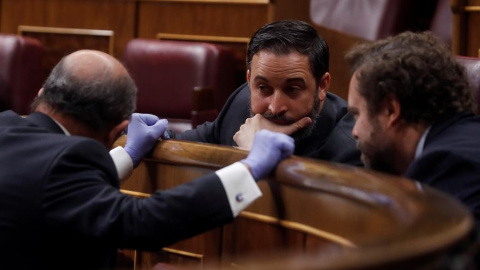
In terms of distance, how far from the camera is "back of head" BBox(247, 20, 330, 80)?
1115mm

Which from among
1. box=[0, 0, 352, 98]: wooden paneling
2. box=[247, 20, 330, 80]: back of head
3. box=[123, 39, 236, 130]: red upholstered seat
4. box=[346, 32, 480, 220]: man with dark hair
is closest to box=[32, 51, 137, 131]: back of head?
box=[346, 32, 480, 220]: man with dark hair

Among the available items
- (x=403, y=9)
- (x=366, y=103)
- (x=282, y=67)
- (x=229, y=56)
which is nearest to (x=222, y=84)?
(x=229, y=56)

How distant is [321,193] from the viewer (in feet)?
2.34

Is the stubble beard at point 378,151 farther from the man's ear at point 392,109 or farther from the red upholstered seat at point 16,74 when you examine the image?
the red upholstered seat at point 16,74

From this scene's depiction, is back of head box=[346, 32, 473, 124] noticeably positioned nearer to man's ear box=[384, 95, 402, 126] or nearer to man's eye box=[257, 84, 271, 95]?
man's ear box=[384, 95, 402, 126]

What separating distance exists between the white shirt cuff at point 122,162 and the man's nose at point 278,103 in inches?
9.0

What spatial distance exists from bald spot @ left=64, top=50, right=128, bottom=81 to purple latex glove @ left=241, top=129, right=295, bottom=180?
159mm

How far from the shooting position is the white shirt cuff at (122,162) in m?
0.92

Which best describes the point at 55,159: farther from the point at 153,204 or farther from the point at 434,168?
the point at 434,168

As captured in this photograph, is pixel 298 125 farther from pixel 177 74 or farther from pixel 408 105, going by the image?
pixel 177 74

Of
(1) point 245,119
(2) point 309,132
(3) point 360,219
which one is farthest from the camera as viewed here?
(1) point 245,119

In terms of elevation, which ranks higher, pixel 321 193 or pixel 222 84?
pixel 321 193

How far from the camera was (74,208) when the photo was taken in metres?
0.71

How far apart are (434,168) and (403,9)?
956mm
